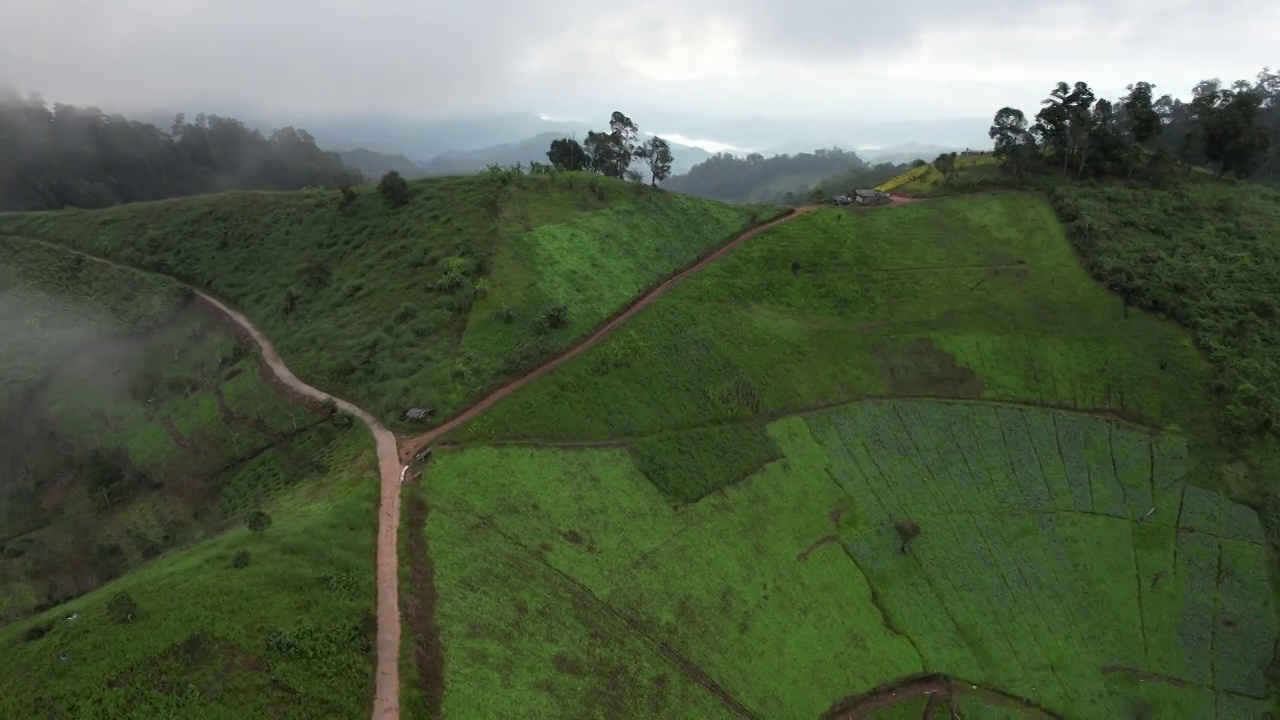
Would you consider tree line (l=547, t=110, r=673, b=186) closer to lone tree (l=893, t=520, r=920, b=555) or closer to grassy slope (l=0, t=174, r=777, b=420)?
grassy slope (l=0, t=174, r=777, b=420)

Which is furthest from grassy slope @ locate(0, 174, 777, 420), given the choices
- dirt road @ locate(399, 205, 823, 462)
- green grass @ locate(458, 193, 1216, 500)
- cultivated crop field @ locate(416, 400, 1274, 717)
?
cultivated crop field @ locate(416, 400, 1274, 717)

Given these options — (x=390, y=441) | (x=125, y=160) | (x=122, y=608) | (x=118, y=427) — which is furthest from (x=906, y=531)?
(x=125, y=160)

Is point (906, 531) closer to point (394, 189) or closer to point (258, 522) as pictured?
point (258, 522)

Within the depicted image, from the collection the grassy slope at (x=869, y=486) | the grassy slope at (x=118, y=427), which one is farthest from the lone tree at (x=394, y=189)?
the grassy slope at (x=869, y=486)

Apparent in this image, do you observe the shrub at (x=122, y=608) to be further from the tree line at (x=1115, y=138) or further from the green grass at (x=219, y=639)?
the tree line at (x=1115, y=138)

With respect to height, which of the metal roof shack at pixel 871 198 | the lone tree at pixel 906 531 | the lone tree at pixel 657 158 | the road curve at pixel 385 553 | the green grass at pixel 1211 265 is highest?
the lone tree at pixel 657 158

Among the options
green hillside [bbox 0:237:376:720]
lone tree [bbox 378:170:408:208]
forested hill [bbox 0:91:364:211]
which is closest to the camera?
green hillside [bbox 0:237:376:720]
